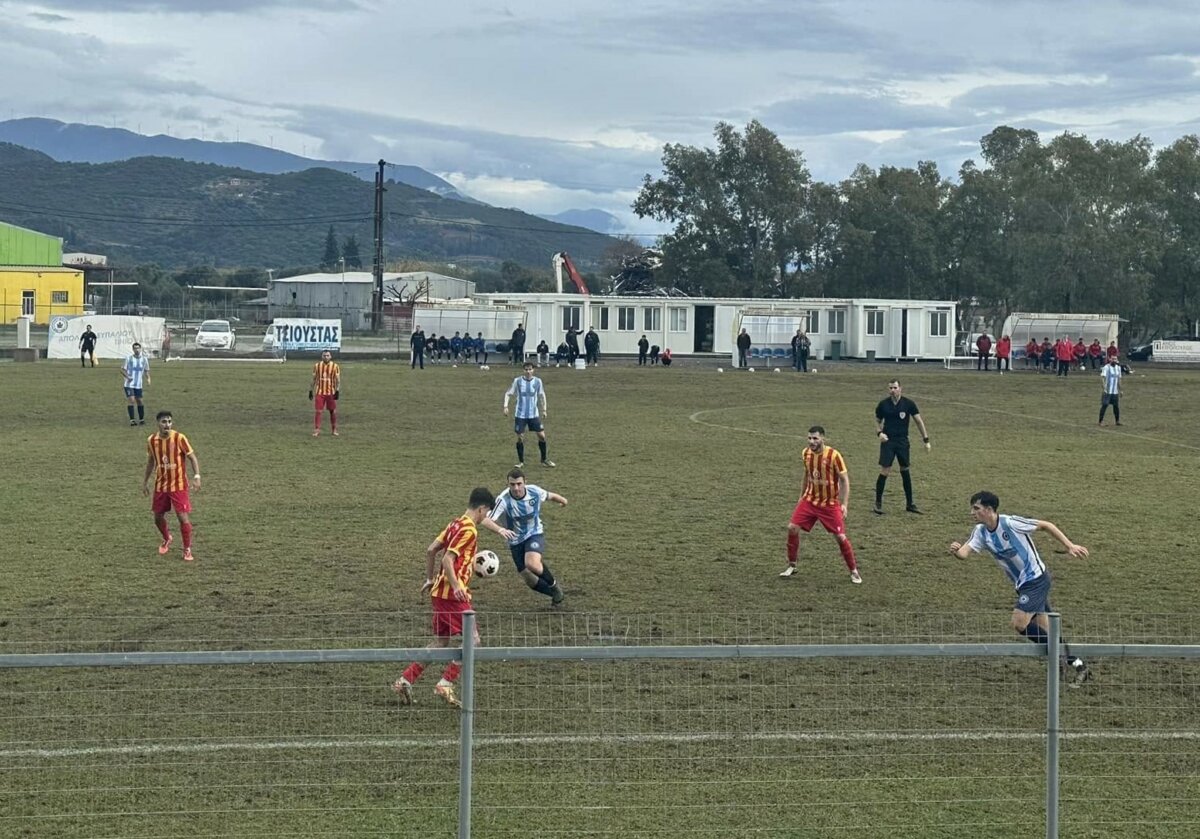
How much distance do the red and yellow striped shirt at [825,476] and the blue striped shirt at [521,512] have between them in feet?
10.9

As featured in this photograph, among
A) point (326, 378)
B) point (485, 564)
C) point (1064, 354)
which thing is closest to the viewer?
point (485, 564)

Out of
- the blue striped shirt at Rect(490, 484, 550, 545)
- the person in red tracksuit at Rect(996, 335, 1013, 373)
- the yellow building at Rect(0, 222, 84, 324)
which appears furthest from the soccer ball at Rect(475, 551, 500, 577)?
the yellow building at Rect(0, 222, 84, 324)

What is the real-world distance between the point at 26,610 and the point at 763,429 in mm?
22860

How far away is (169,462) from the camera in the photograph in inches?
631

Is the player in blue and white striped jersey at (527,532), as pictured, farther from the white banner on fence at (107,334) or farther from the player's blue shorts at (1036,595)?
the white banner on fence at (107,334)

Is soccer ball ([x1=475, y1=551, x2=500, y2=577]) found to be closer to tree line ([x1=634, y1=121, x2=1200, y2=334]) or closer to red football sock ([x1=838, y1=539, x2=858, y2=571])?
red football sock ([x1=838, y1=539, x2=858, y2=571])

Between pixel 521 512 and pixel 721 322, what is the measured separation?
60104mm

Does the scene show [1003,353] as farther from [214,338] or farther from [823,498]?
[823,498]

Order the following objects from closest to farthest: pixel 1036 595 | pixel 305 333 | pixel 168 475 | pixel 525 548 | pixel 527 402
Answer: pixel 1036 595 < pixel 525 548 < pixel 168 475 < pixel 527 402 < pixel 305 333

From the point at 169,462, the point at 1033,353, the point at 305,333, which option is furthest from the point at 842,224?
the point at 169,462

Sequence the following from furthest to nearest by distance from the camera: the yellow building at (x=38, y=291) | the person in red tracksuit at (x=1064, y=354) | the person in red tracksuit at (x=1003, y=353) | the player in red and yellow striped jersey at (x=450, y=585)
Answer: the yellow building at (x=38, y=291), the person in red tracksuit at (x=1003, y=353), the person in red tracksuit at (x=1064, y=354), the player in red and yellow striped jersey at (x=450, y=585)

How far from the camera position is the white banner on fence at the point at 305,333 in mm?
65500

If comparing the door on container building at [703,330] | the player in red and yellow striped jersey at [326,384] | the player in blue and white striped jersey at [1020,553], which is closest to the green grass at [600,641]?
the player in blue and white striped jersey at [1020,553]

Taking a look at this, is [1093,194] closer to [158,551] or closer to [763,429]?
[763,429]
